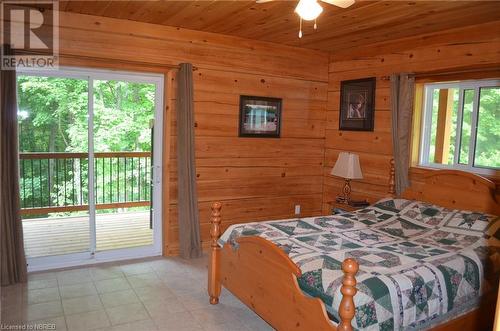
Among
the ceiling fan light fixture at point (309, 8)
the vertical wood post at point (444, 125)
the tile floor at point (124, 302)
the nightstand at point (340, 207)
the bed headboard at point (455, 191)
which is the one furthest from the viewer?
the nightstand at point (340, 207)

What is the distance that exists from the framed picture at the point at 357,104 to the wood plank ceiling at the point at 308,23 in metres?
0.59

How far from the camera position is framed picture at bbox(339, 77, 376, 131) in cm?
474

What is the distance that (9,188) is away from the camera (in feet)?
11.5

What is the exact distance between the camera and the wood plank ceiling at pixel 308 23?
3246 mm

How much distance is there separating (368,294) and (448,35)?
9.85ft

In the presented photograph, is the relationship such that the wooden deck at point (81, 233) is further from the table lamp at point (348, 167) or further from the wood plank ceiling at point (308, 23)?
the table lamp at point (348, 167)

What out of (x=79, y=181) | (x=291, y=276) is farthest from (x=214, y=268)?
(x=79, y=181)

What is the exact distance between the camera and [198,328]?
2.95 m

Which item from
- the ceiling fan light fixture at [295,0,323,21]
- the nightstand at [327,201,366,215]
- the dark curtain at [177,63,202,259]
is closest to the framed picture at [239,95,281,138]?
the dark curtain at [177,63,202,259]

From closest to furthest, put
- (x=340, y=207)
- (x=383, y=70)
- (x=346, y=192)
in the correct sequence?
(x=383, y=70), (x=340, y=207), (x=346, y=192)

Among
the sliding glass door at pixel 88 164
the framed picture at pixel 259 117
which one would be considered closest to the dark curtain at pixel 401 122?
the framed picture at pixel 259 117

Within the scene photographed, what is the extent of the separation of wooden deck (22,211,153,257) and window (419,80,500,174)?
11.2 feet

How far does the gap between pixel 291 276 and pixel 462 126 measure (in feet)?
8.95

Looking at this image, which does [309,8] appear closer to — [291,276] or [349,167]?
[291,276]
